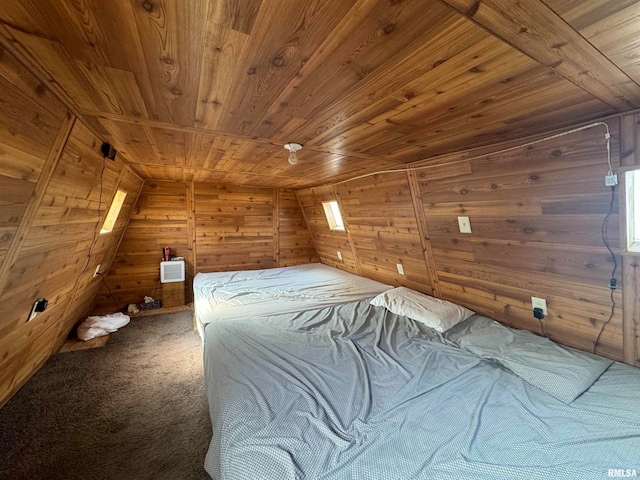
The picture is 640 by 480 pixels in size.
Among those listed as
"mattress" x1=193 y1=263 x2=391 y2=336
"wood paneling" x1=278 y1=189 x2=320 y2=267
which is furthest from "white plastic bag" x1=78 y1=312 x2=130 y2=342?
"wood paneling" x1=278 y1=189 x2=320 y2=267

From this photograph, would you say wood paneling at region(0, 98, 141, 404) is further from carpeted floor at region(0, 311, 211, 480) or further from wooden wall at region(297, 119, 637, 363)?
wooden wall at region(297, 119, 637, 363)

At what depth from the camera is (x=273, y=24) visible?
701mm

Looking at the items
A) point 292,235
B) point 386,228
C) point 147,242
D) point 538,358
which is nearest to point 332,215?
point 292,235

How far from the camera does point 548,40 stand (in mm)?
727

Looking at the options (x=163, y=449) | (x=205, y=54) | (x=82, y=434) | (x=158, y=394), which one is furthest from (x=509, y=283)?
(x=82, y=434)

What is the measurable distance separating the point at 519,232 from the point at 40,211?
2.81m

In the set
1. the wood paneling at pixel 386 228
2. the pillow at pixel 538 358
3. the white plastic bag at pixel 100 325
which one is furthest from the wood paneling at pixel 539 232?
the white plastic bag at pixel 100 325

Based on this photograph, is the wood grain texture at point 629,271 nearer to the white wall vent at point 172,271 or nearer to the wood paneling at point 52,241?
the wood paneling at point 52,241

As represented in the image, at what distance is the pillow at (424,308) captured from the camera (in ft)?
6.66

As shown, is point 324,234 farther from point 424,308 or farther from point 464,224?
point 464,224

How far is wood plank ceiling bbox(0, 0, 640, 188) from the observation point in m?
0.65

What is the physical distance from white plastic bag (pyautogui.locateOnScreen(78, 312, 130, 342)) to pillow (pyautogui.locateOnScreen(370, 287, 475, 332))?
3.18 metres

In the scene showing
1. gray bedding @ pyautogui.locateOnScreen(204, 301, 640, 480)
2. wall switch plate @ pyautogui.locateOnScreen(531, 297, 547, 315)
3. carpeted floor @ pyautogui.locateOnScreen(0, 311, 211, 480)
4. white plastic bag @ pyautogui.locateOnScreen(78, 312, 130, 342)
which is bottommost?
carpeted floor @ pyautogui.locateOnScreen(0, 311, 211, 480)

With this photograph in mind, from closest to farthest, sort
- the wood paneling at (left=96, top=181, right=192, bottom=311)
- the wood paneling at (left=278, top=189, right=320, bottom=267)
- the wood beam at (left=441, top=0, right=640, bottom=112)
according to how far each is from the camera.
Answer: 1. the wood beam at (left=441, top=0, right=640, bottom=112)
2. the wood paneling at (left=96, top=181, right=192, bottom=311)
3. the wood paneling at (left=278, top=189, right=320, bottom=267)
